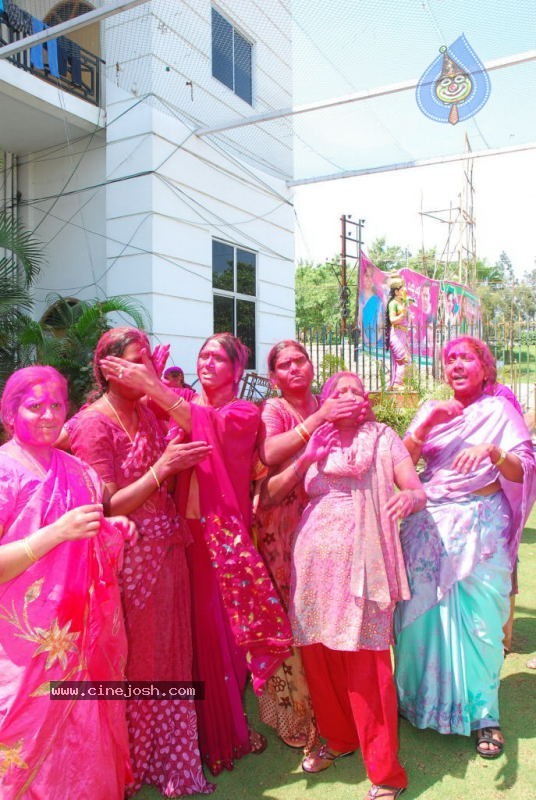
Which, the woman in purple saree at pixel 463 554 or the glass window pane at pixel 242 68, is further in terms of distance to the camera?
the glass window pane at pixel 242 68

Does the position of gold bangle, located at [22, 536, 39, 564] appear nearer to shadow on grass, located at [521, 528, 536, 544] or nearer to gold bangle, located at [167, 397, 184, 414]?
gold bangle, located at [167, 397, 184, 414]

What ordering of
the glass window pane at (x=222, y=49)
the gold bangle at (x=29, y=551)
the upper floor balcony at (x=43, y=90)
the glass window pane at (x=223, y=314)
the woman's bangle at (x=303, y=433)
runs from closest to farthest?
the gold bangle at (x=29, y=551) < the woman's bangle at (x=303, y=433) < the upper floor balcony at (x=43, y=90) < the glass window pane at (x=222, y=49) < the glass window pane at (x=223, y=314)

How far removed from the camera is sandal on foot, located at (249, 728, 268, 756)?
2.59 meters

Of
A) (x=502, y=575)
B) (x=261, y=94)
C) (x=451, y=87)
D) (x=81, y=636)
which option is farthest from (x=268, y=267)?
(x=81, y=636)

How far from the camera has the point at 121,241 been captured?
7.25 m

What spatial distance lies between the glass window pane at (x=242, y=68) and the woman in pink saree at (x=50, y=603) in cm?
806

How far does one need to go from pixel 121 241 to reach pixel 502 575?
602 cm

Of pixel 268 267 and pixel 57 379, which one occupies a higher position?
pixel 268 267

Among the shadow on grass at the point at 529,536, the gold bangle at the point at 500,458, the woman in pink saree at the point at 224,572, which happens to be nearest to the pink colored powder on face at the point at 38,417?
the woman in pink saree at the point at 224,572

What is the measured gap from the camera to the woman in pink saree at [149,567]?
2.18 meters

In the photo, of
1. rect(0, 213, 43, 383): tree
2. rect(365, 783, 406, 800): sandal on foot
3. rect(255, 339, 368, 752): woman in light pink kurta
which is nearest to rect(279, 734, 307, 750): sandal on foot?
rect(255, 339, 368, 752): woman in light pink kurta

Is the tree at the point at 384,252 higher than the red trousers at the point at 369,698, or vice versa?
the tree at the point at 384,252

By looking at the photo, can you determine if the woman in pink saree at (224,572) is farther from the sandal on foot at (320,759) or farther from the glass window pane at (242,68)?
the glass window pane at (242,68)

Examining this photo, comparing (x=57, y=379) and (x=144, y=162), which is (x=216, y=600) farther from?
(x=144, y=162)
